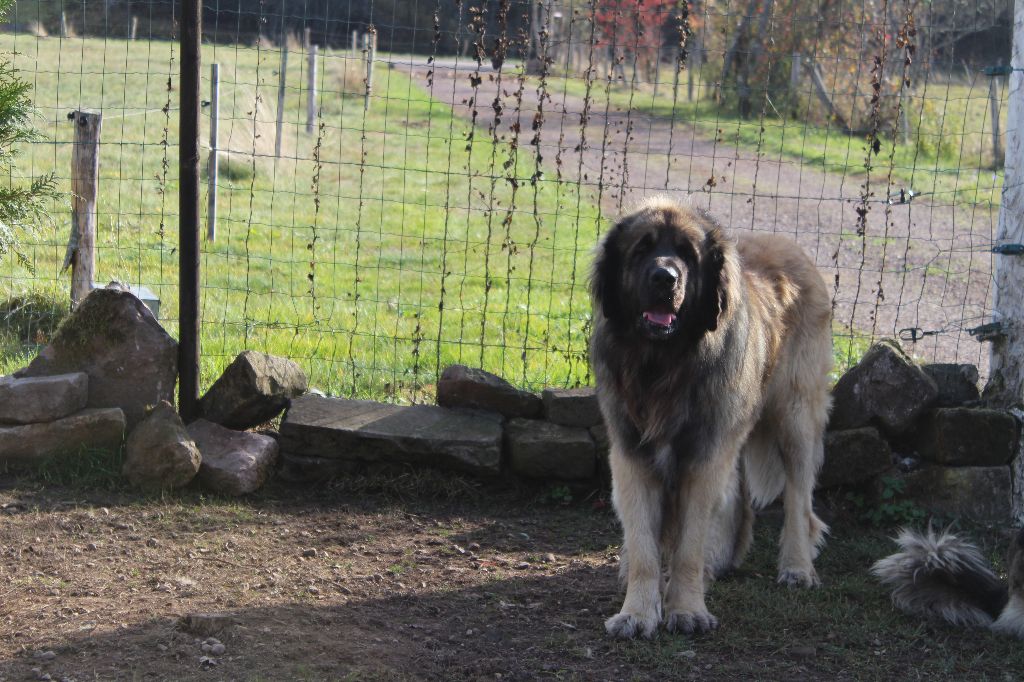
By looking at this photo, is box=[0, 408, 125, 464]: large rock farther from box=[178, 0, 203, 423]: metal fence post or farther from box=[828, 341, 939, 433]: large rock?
box=[828, 341, 939, 433]: large rock

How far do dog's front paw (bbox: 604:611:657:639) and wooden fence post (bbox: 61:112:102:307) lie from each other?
4892mm

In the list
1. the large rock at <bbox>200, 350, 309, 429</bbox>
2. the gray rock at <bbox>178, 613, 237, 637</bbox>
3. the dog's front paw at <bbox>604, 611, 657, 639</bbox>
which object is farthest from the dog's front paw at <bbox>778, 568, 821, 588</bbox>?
the large rock at <bbox>200, 350, 309, 429</bbox>

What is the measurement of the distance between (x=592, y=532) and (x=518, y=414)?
0.87m

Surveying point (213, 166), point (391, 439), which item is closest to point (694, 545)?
point (391, 439)

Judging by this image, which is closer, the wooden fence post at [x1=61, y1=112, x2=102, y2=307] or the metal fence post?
the metal fence post

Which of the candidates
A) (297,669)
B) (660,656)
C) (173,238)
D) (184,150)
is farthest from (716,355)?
(173,238)

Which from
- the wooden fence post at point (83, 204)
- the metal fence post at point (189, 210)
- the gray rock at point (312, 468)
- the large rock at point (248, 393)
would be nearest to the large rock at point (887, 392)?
the gray rock at point (312, 468)

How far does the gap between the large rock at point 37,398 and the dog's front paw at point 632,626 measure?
122 inches

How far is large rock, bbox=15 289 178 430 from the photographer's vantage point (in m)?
5.68

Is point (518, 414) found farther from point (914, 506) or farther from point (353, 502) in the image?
point (914, 506)

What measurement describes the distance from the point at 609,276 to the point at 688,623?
4.61 feet

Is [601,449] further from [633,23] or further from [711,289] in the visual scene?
[633,23]

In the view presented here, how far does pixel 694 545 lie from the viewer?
4371mm

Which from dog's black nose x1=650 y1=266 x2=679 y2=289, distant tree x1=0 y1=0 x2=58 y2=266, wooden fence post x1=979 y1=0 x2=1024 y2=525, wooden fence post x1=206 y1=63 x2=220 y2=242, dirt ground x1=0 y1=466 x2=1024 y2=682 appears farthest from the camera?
wooden fence post x1=206 y1=63 x2=220 y2=242
